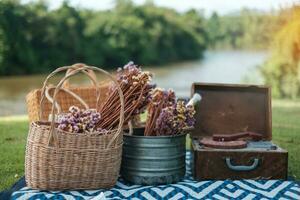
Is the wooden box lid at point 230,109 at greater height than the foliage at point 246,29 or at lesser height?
lesser

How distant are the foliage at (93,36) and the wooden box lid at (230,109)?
49.9 ft

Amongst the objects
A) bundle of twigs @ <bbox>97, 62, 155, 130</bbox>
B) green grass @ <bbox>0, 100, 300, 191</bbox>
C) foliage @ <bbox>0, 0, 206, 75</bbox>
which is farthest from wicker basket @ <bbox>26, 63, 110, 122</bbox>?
foliage @ <bbox>0, 0, 206, 75</bbox>

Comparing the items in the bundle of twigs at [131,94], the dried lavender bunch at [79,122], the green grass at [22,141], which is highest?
the bundle of twigs at [131,94]

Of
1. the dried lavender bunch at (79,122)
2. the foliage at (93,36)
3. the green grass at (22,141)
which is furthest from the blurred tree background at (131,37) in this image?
the dried lavender bunch at (79,122)

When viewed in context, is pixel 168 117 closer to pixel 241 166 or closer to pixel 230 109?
pixel 241 166

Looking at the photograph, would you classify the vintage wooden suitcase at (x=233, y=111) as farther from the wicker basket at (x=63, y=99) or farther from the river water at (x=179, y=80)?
the river water at (x=179, y=80)

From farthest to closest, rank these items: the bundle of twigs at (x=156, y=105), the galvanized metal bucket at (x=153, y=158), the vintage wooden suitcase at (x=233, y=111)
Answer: the vintage wooden suitcase at (x=233, y=111), the bundle of twigs at (x=156, y=105), the galvanized metal bucket at (x=153, y=158)

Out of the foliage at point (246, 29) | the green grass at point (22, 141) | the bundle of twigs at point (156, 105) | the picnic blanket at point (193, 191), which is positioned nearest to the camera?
the picnic blanket at point (193, 191)

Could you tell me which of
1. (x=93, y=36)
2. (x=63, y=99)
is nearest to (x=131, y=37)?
(x=93, y=36)

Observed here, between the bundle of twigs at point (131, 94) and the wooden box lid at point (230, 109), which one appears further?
the wooden box lid at point (230, 109)

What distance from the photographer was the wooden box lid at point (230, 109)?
11.0ft

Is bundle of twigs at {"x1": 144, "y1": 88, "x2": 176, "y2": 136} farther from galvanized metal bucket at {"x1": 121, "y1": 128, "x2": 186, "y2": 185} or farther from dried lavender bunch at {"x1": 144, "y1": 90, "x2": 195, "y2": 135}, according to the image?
galvanized metal bucket at {"x1": 121, "y1": 128, "x2": 186, "y2": 185}

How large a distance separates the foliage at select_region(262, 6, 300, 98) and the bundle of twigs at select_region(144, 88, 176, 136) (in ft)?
18.4

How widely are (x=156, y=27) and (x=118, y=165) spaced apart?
2996 centimetres
